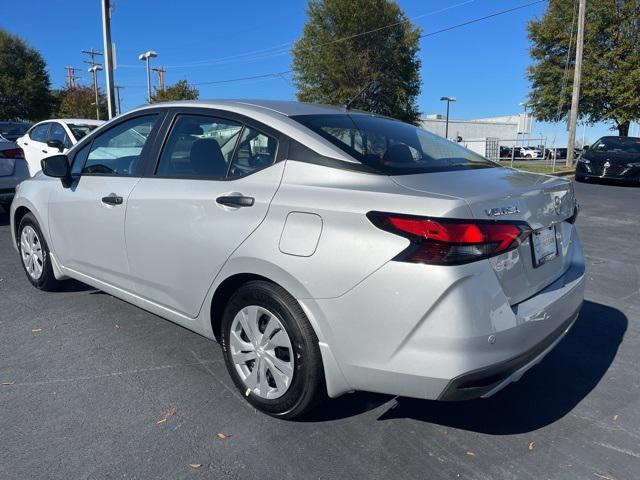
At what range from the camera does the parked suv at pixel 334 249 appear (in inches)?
87.4

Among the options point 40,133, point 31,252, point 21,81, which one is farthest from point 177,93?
point 31,252

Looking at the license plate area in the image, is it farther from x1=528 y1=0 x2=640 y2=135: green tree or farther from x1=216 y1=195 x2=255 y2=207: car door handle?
x1=528 y1=0 x2=640 y2=135: green tree

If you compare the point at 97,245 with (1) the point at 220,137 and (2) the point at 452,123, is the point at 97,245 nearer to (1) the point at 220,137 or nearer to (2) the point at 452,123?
(1) the point at 220,137

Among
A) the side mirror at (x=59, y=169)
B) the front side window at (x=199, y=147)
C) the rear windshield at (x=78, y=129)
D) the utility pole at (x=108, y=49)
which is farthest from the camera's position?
the utility pole at (x=108, y=49)

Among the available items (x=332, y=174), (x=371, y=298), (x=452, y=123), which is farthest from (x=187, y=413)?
(x=452, y=123)

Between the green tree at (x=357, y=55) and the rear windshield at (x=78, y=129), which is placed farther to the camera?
the green tree at (x=357, y=55)

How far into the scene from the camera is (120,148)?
12.6 ft

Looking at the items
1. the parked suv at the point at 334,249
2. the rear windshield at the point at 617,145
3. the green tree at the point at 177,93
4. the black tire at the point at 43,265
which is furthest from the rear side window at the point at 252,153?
the green tree at the point at 177,93

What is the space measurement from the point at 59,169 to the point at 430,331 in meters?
3.13

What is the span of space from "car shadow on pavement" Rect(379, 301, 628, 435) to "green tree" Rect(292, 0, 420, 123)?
2413 cm

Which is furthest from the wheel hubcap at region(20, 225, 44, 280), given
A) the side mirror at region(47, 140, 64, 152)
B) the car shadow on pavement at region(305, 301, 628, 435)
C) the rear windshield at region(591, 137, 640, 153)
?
the rear windshield at region(591, 137, 640, 153)

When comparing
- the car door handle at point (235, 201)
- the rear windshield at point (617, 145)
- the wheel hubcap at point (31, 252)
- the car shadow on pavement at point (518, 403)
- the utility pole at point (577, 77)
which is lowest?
the car shadow on pavement at point (518, 403)

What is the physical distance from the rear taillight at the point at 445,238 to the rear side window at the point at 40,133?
11239mm

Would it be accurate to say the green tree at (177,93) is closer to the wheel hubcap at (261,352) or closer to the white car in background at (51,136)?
the white car in background at (51,136)
